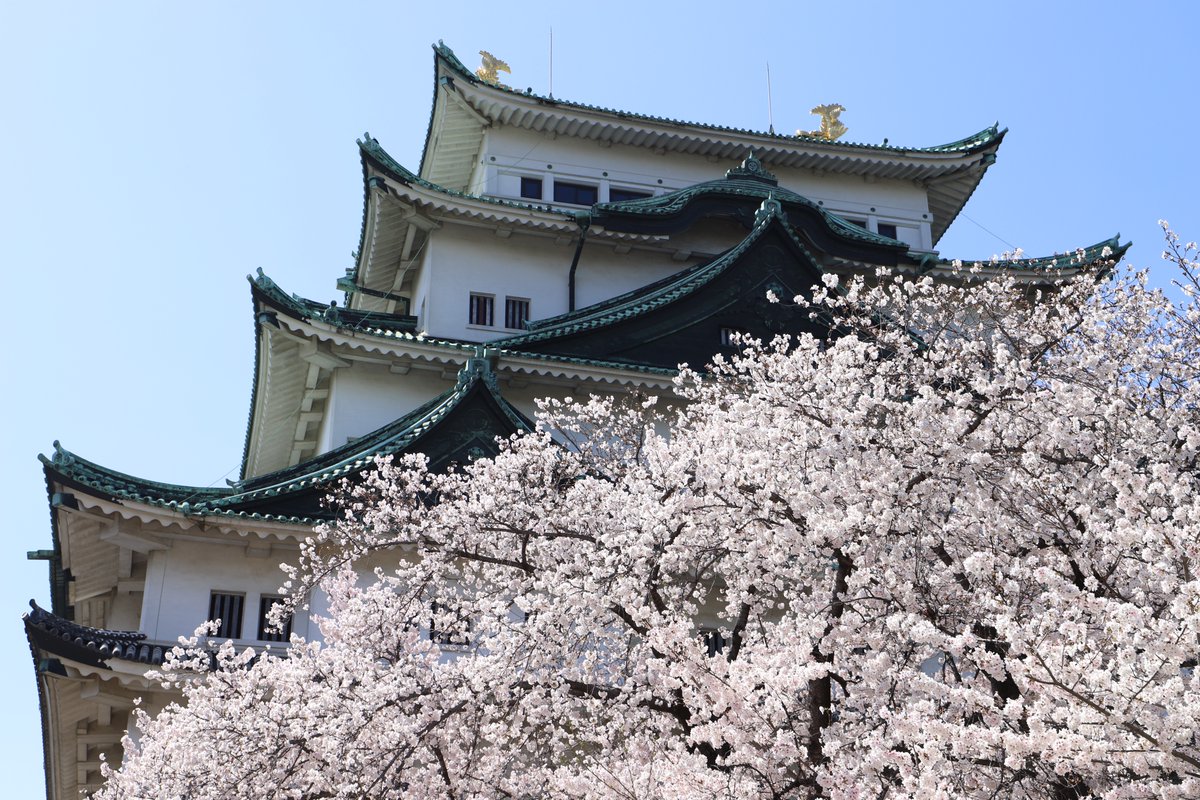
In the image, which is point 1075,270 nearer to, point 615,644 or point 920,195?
point 920,195

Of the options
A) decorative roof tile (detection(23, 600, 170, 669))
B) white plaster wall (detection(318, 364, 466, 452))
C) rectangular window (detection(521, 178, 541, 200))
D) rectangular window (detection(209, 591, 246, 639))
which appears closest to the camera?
decorative roof tile (detection(23, 600, 170, 669))

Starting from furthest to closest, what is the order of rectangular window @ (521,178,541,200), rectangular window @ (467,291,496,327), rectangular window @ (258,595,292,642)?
1. rectangular window @ (521,178,541,200)
2. rectangular window @ (467,291,496,327)
3. rectangular window @ (258,595,292,642)

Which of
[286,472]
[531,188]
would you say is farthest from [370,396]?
[531,188]

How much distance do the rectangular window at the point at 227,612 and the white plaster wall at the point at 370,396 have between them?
15.5ft

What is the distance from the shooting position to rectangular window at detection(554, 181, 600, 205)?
1185 inches

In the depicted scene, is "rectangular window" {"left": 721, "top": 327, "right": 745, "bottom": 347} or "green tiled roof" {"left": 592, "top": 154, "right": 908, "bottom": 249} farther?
"green tiled roof" {"left": 592, "top": 154, "right": 908, "bottom": 249}

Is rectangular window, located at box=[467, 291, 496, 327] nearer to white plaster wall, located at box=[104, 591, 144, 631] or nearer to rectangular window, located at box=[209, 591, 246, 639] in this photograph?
white plaster wall, located at box=[104, 591, 144, 631]

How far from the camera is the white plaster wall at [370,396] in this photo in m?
24.2

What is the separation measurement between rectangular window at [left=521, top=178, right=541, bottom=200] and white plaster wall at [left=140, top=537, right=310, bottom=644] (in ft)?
41.3

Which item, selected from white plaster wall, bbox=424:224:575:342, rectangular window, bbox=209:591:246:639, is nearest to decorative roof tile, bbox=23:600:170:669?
rectangular window, bbox=209:591:246:639

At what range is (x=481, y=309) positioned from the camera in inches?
1087

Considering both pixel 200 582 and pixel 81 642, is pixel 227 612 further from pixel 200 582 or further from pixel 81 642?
pixel 81 642

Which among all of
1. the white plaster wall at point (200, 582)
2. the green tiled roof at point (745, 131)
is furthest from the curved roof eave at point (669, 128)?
the white plaster wall at point (200, 582)

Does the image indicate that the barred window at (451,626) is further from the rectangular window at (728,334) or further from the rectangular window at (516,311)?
the rectangular window at (516,311)
